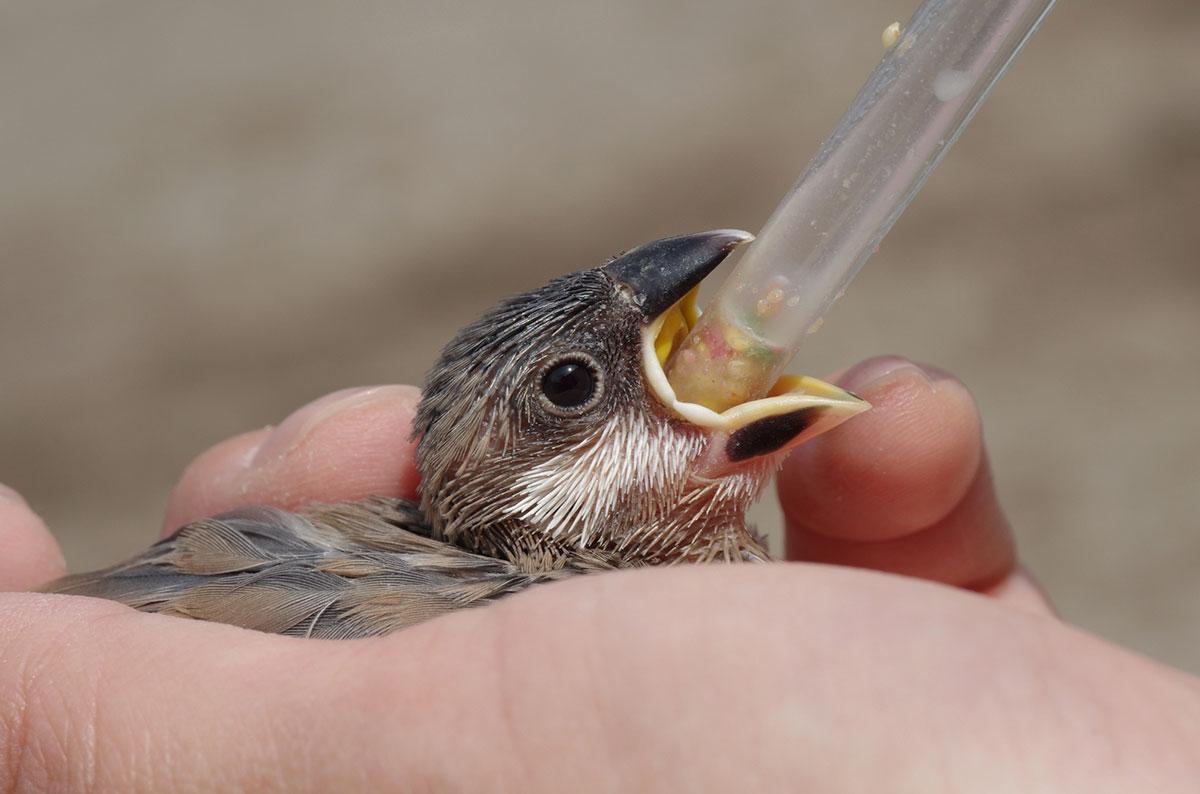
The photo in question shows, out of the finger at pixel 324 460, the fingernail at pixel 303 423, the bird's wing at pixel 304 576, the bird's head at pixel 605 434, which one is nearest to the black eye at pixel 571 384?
the bird's head at pixel 605 434

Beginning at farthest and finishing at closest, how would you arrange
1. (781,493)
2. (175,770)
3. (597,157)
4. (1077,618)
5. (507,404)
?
1. (597,157)
2. (1077,618)
3. (781,493)
4. (507,404)
5. (175,770)

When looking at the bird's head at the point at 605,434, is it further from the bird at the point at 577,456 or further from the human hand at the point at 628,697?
the human hand at the point at 628,697

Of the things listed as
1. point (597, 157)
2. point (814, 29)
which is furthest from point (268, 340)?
point (814, 29)

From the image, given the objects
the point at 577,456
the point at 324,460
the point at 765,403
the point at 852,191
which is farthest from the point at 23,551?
the point at 852,191

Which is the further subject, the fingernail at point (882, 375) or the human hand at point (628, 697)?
the fingernail at point (882, 375)

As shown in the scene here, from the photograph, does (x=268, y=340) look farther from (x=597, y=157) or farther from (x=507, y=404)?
(x=507, y=404)

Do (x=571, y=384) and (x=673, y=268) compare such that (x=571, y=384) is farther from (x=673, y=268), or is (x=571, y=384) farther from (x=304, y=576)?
(x=304, y=576)

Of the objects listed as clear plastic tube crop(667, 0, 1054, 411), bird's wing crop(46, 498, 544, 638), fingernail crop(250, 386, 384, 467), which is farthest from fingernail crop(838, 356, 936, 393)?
fingernail crop(250, 386, 384, 467)
